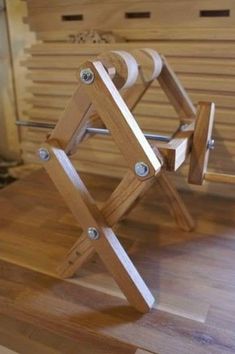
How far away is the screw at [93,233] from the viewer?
2.83ft

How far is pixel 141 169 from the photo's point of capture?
719mm

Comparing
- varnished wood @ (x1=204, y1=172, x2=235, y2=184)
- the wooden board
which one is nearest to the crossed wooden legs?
varnished wood @ (x1=204, y1=172, x2=235, y2=184)

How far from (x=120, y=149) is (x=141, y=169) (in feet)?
0.22

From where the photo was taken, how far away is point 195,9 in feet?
4.32

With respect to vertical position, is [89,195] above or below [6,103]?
below

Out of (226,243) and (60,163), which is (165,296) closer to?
(226,243)

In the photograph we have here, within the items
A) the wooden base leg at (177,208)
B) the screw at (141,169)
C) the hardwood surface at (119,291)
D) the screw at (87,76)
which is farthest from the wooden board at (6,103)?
the screw at (141,169)

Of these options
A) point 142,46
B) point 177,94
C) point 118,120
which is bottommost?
point 118,120

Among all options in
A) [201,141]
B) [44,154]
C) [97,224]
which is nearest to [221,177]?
[201,141]

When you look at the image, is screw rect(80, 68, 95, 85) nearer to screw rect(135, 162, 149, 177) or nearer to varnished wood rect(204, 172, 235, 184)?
screw rect(135, 162, 149, 177)

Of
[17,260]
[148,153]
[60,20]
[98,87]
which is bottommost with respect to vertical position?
[17,260]

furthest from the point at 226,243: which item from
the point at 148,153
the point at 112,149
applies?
the point at 112,149

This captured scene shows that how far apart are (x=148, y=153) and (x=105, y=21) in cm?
101

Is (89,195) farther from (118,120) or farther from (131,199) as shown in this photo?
(118,120)
